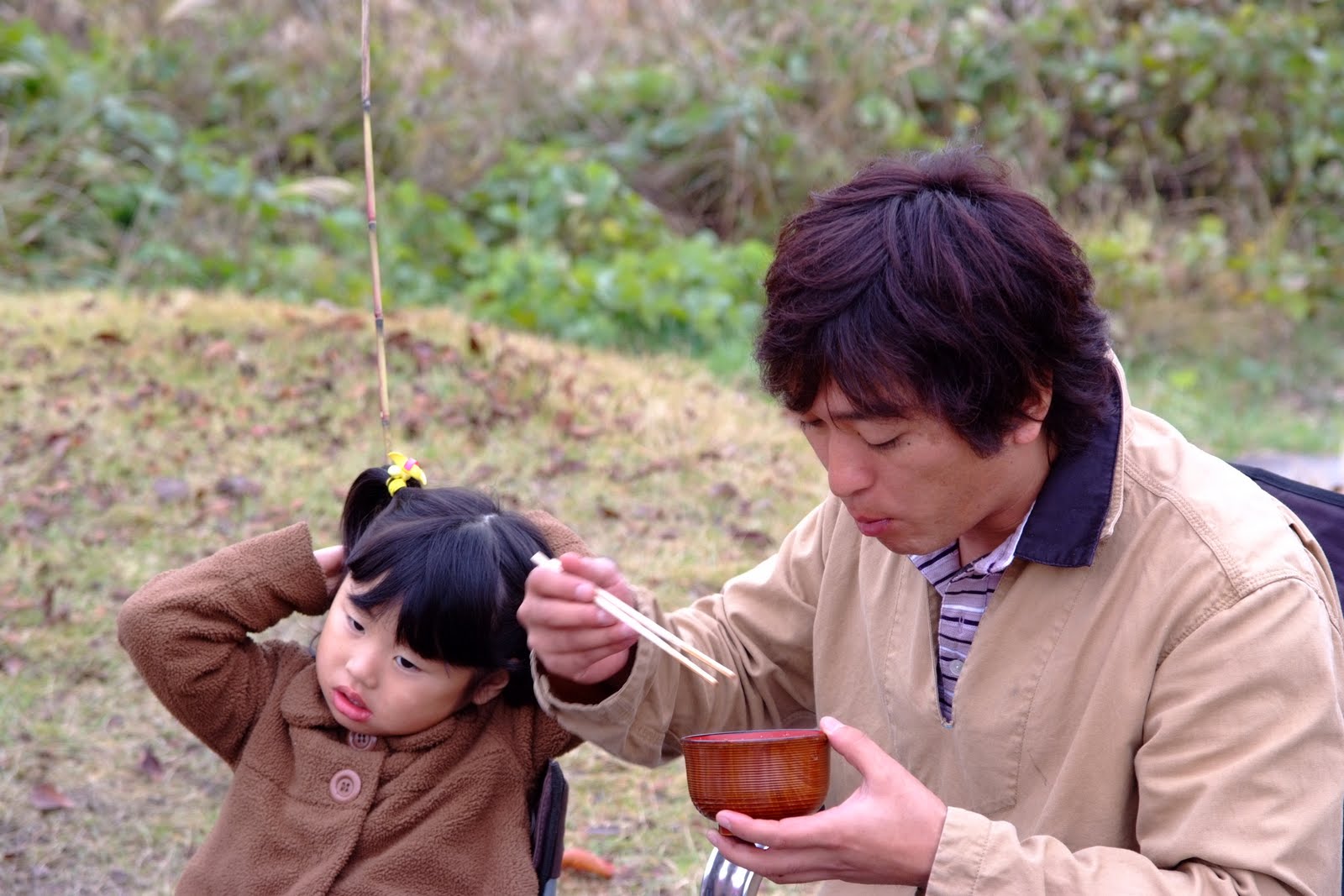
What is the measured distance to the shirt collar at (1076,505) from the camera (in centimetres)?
184

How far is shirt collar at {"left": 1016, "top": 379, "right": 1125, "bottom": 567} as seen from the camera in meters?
1.84

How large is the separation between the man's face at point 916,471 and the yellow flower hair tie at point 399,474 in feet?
2.50

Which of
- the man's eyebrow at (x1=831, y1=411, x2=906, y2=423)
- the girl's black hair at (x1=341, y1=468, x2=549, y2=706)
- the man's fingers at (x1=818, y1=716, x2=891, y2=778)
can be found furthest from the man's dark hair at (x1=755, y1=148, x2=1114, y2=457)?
the girl's black hair at (x1=341, y1=468, x2=549, y2=706)

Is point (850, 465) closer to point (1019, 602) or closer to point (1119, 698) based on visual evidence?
point (1019, 602)

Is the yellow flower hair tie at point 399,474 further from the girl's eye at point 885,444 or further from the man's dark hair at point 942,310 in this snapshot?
the girl's eye at point 885,444

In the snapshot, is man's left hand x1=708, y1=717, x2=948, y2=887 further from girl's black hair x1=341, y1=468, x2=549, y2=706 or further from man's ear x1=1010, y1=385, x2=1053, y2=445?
girl's black hair x1=341, y1=468, x2=549, y2=706

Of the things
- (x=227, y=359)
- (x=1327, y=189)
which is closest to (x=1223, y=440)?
(x=1327, y=189)

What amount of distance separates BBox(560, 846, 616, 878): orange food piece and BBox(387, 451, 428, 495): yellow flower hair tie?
1147 millimetres

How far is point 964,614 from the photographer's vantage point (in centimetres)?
204

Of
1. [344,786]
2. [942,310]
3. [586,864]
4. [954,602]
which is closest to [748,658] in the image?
[954,602]

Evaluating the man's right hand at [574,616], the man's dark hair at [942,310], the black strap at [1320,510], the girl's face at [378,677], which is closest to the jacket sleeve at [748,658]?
the man's right hand at [574,616]

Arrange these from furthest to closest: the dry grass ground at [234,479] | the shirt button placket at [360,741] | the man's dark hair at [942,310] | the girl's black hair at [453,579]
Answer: the dry grass ground at [234,479]
the shirt button placket at [360,741]
the girl's black hair at [453,579]
the man's dark hair at [942,310]

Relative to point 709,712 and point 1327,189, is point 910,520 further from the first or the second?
point 1327,189

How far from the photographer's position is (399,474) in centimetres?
239
